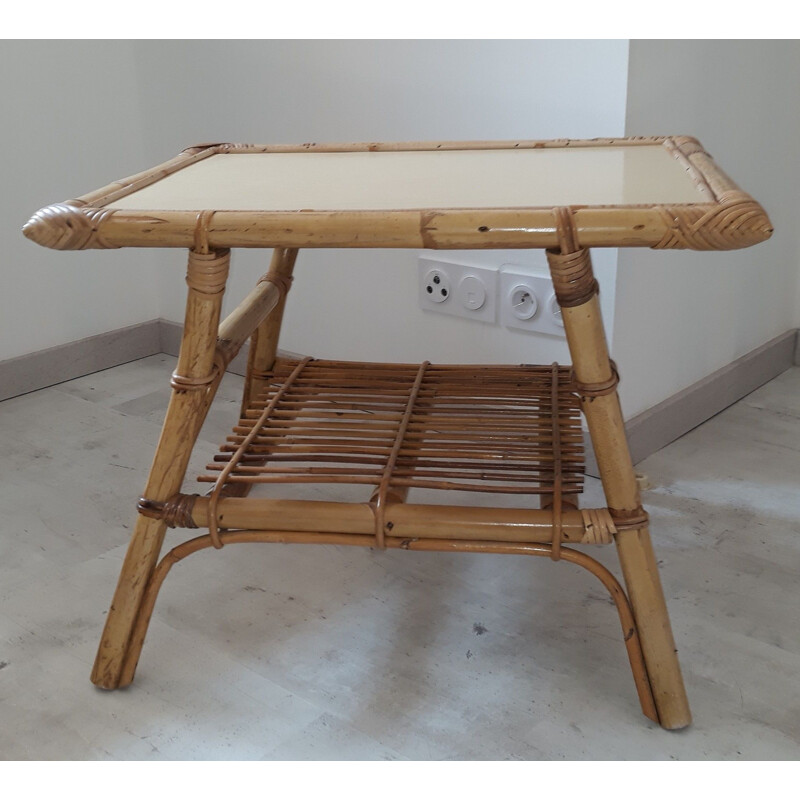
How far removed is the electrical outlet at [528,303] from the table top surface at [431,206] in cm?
32

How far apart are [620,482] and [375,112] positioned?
2.81ft

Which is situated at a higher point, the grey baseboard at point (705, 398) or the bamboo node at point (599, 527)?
the bamboo node at point (599, 527)

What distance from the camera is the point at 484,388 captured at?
45.2 inches

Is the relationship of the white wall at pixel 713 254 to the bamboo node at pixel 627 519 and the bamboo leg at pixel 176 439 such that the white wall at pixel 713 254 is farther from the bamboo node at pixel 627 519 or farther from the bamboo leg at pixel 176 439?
the bamboo leg at pixel 176 439

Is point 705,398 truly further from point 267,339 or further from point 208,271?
point 208,271

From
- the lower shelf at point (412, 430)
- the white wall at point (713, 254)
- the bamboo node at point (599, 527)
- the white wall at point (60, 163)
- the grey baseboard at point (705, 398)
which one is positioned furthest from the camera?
the white wall at point (60, 163)

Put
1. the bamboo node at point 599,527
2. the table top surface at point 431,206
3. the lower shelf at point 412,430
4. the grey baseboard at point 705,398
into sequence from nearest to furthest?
1. the table top surface at point 431,206
2. the bamboo node at point 599,527
3. the lower shelf at point 412,430
4. the grey baseboard at point 705,398

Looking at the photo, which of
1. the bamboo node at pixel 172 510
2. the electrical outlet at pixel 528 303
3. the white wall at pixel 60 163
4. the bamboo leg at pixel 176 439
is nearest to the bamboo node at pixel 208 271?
the bamboo leg at pixel 176 439

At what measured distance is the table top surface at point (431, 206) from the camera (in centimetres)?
75

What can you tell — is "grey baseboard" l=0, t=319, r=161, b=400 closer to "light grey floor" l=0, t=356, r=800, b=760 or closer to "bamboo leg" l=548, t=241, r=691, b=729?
"light grey floor" l=0, t=356, r=800, b=760

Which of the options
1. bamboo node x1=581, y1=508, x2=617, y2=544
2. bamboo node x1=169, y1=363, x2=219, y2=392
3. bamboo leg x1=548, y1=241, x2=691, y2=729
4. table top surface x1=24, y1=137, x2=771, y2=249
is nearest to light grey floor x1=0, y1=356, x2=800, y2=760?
bamboo leg x1=548, y1=241, x2=691, y2=729

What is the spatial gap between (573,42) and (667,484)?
619 mm

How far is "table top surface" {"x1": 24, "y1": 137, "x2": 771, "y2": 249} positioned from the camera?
2.47ft
